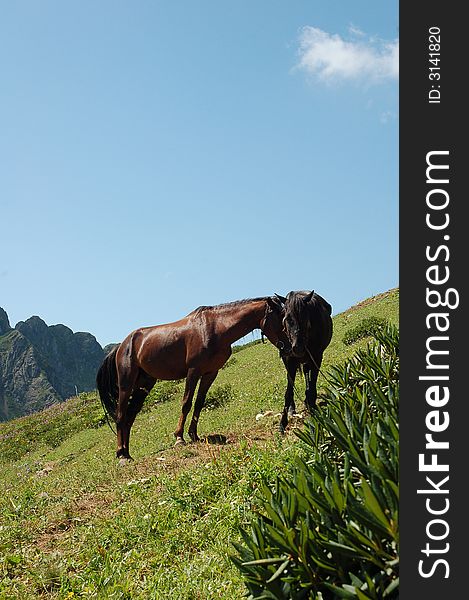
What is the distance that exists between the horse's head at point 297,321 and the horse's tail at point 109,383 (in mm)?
5434

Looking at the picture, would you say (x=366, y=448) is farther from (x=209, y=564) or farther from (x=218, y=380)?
(x=218, y=380)

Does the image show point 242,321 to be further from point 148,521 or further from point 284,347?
point 148,521

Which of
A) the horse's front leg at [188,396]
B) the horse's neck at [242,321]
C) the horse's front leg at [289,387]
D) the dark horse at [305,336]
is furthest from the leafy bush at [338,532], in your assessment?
the horse's front leg at [188,396]

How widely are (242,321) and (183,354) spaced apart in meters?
1.63

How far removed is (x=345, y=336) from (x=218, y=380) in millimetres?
5277

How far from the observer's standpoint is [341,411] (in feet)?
18.9

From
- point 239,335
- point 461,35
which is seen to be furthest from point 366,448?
point 239,335

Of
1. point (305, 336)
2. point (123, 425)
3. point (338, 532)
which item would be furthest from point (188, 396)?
point (338, 532)

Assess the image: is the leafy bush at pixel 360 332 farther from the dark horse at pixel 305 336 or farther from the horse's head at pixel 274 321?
the horse's head at pixel 274 321

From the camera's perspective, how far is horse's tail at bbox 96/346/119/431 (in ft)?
49.4

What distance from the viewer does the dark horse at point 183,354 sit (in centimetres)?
1296

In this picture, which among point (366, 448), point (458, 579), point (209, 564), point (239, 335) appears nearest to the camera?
point (458, 579)

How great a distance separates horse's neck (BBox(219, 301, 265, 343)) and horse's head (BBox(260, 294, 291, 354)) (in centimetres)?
36

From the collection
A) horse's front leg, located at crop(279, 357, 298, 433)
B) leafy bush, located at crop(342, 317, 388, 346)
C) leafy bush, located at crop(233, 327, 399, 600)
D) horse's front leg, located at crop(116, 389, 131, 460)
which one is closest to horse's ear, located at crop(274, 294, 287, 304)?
horse's front leg, located at crop(279, 357, 298, 433)
